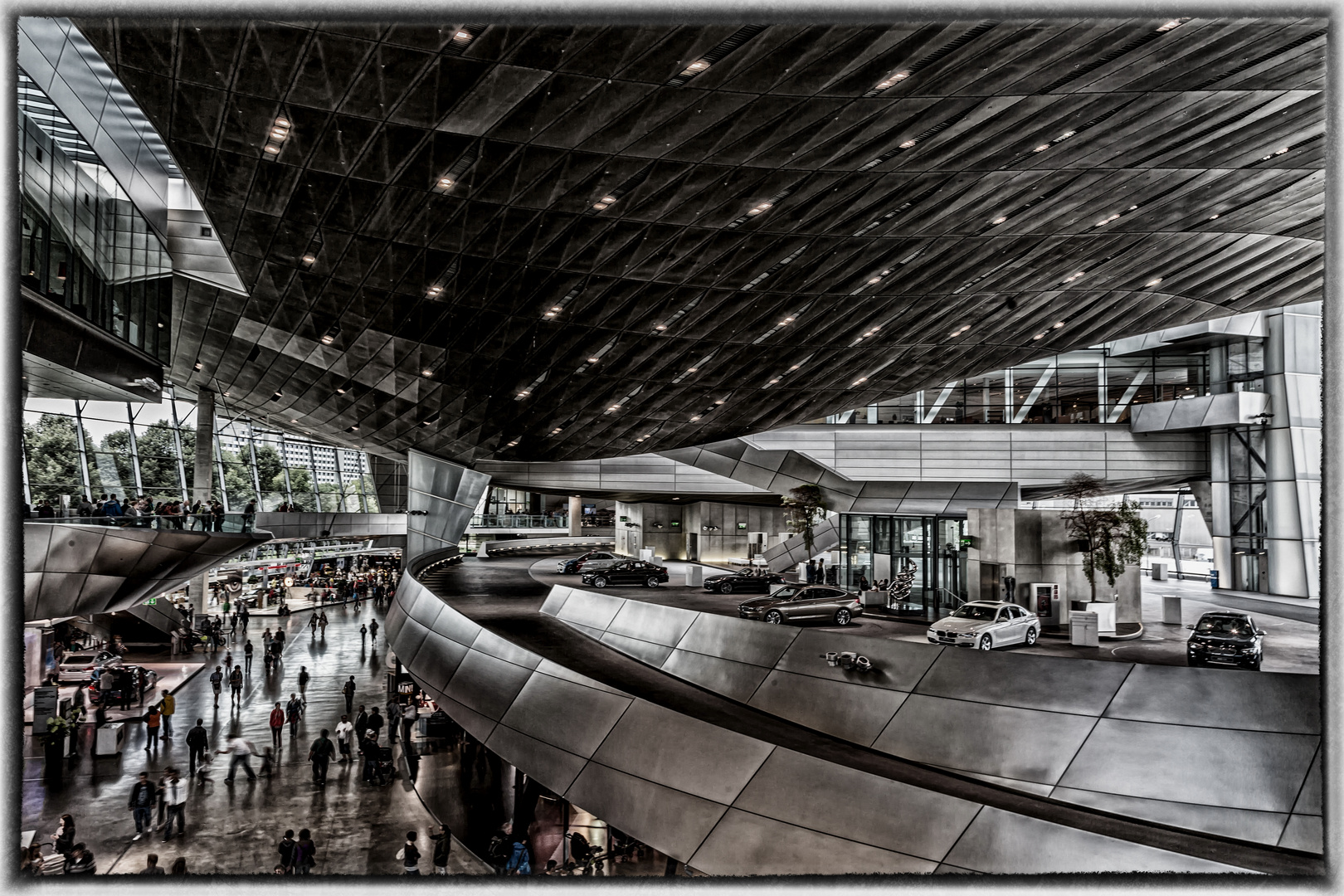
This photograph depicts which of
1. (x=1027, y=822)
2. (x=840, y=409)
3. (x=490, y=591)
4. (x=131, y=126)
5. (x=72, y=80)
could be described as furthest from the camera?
(x=840, y=409)

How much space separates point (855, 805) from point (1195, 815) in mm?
4557

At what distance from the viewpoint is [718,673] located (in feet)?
58.6

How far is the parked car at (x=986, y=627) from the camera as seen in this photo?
54.6 ft

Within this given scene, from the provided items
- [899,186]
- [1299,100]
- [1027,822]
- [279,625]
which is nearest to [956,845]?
[1027,822]

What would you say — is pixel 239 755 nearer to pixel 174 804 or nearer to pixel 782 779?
pixel 174 804

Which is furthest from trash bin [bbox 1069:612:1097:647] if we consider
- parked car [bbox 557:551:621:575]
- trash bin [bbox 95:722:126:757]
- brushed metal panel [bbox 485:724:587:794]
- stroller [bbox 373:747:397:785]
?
trash bin [bbox 95:722:126:757]

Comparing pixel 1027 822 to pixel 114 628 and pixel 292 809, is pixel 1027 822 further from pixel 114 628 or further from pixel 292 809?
pixel 114 628

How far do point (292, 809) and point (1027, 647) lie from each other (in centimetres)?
1746

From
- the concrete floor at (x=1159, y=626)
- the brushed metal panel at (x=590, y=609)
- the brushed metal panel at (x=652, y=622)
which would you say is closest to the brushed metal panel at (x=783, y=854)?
the concrete floor at (x=1159, y=626)

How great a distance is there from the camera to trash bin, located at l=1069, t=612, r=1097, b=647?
1745cm

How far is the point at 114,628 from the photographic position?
40.6 m

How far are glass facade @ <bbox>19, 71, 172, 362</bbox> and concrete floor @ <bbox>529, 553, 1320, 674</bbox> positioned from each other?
703 inches

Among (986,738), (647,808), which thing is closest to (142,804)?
(647,808)

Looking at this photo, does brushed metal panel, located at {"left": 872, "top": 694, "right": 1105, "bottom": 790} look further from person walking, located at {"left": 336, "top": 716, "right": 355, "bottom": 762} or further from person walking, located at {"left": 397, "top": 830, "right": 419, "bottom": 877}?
person walking, located at {"left": 336, "top": 716, "right": 355, "bottom": 762}
